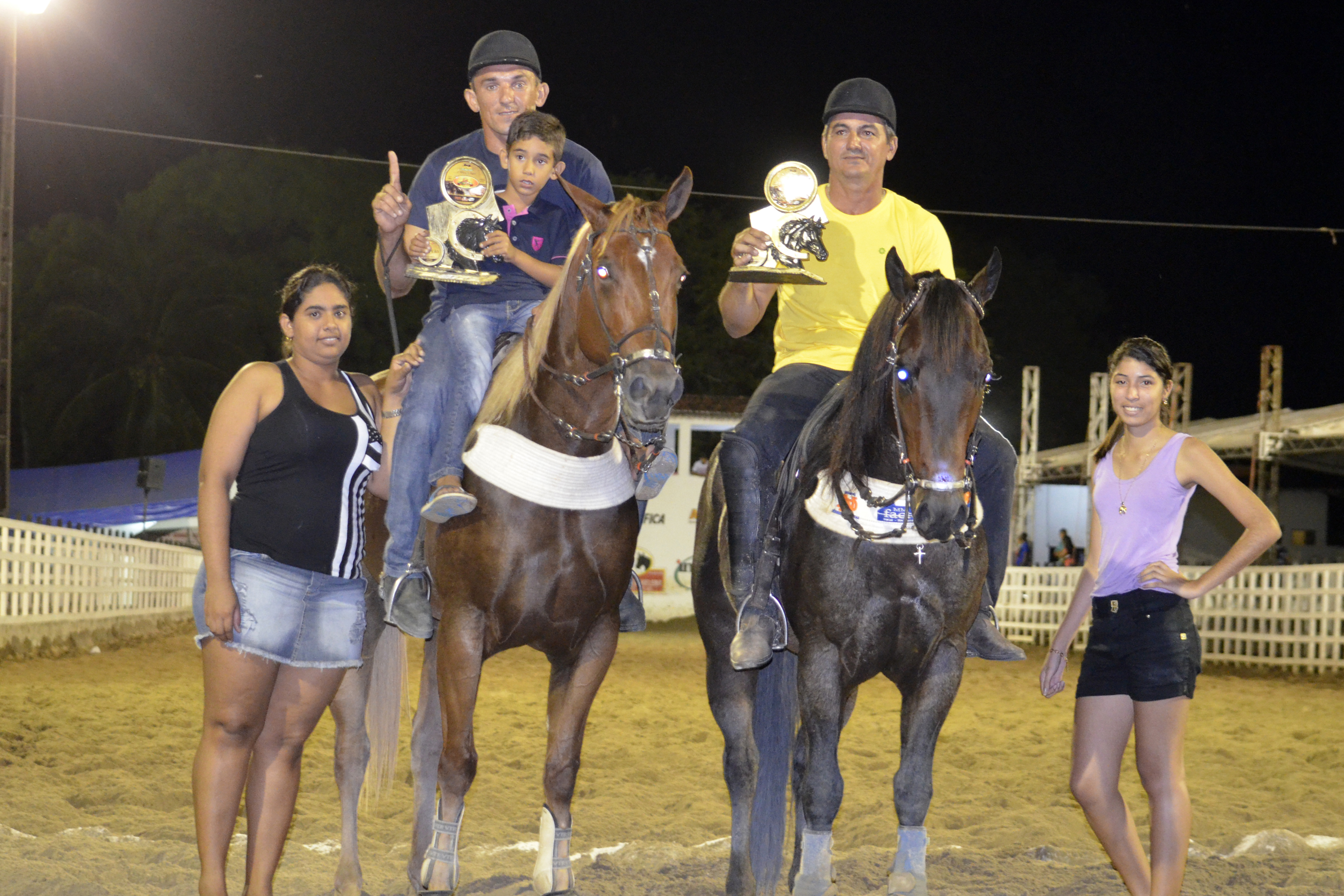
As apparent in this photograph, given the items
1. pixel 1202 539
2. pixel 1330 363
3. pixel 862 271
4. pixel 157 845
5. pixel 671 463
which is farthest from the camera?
pixel 1330 363

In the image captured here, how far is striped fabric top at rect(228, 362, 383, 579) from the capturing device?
4137mm

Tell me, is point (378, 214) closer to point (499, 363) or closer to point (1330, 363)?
point (499, 363)

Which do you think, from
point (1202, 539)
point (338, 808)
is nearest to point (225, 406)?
point (338, 808)

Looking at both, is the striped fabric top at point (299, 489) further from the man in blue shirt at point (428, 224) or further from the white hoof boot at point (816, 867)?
the white hoof boot at point (816, 867)

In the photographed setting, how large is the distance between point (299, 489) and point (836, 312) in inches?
93.2

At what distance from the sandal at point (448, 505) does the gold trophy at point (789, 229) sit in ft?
4.52

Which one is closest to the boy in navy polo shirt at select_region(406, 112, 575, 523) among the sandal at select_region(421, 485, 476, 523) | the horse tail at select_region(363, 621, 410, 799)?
the sandal at select_region(421, 485, 476, 523)

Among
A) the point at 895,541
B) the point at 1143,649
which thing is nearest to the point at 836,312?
the point at 895,541

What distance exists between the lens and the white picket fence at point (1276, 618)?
53.6 ft

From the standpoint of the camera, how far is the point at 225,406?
4.08 m

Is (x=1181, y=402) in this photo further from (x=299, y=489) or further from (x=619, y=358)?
(x=299, y=489)

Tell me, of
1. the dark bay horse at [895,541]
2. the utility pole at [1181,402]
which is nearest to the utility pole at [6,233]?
the dark bay horse at [895,541]

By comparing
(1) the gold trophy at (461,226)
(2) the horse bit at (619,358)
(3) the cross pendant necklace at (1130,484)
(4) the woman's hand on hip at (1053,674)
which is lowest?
(4) the woman's hand on hip at (1053,674)

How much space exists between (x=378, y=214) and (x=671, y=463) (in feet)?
5.47
